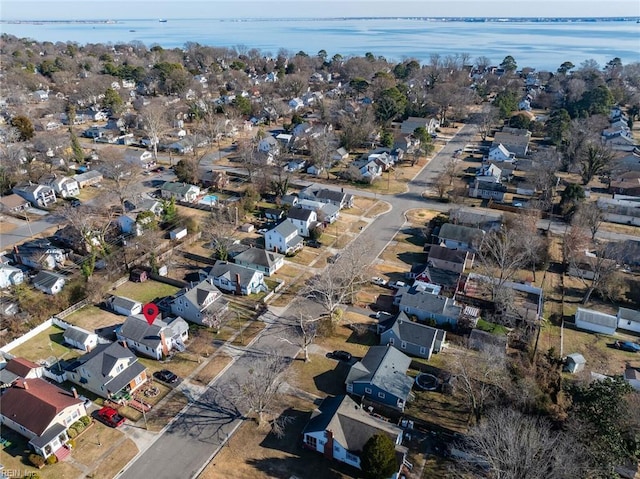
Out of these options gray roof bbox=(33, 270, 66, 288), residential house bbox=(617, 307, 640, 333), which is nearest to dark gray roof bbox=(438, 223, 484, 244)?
residential house bbox=(617, 307, 640, 333)

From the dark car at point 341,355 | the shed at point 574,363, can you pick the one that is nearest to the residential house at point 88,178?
the dark car at point 341,355

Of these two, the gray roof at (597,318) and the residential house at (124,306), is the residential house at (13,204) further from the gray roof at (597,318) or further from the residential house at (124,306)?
the gray roof at (597,318)

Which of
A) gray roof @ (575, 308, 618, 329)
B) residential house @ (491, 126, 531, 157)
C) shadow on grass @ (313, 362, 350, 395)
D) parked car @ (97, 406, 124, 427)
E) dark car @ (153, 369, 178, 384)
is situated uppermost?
residential house @ (491, 126, 531, 157)

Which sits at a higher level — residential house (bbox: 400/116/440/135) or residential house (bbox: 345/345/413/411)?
residential house (bbox: 400/116/440/135)

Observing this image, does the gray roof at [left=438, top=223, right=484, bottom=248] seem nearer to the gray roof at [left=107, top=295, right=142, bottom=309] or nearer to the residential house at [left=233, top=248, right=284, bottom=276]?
the residential house at [left=233, top=248, right=284, bottom=276]

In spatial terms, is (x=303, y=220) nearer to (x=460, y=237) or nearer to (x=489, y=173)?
(x=460, y=237)

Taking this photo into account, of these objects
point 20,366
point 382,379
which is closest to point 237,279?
point 382,379
